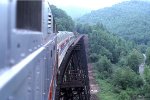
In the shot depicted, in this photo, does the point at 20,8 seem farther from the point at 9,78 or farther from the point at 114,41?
the point at 114,41

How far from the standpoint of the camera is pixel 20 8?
5.14 ft

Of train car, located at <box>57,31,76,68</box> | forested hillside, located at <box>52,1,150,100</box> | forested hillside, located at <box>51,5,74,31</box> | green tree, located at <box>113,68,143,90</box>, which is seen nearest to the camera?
train car, located at <box>57,31,76,68</box>

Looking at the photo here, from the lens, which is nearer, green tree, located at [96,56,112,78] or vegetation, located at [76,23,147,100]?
vegetation, located at [76,23,147,100]

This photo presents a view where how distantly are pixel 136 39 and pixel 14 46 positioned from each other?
103 meters

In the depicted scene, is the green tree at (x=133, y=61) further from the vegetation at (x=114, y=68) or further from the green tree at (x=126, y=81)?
the green tree at (x=126, y=81)

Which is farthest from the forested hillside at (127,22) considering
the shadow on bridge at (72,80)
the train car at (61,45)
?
the train car at (61,45)

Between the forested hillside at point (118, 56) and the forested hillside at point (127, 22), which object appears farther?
the forested hillside at point (127, 22)

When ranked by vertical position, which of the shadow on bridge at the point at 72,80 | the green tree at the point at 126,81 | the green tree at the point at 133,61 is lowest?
the green tree at the point at 126,81

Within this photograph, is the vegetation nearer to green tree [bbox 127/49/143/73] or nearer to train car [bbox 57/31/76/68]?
green tree [bbox 127/49/143/73]

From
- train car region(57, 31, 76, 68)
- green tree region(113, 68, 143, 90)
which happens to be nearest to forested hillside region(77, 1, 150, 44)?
green tree region(113, 68, 143, 90)

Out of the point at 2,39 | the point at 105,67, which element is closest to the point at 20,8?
the point at 2,39

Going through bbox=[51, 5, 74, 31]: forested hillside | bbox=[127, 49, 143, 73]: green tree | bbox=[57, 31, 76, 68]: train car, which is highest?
Answer: bbox=[51, 5, 74, 31]: forested hillside

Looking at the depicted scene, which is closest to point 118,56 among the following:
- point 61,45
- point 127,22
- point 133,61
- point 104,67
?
point 133,61

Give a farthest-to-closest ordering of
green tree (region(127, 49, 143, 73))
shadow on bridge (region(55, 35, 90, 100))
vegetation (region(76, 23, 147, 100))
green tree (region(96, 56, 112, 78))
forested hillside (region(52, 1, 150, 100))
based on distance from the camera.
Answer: green tree (region(127, 49, 143, 73)) < green tree (region(96, 56, 112, 78)) < forested hillside (region(52, 1, 150, 100)) < vegetation (region(76, 23, 147, 100)) < shadow on bridge (region(55, 35, 90, 100))
